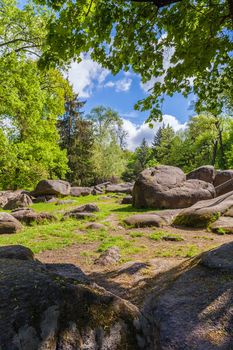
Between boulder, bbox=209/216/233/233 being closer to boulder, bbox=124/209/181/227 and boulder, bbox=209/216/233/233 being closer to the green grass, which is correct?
the green grass

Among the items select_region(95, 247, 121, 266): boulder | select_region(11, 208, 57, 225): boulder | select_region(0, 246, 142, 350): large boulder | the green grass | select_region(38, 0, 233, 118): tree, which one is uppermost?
select_region(38, 0, 233, 118): tree

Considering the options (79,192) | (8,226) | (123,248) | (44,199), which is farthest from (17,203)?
(123,248)

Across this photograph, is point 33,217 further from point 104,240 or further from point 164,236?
point 164,236

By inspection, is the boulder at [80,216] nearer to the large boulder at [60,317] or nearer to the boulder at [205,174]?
the large boulder at [60,317]

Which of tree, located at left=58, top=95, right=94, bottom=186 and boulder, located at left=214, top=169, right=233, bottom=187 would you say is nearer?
boulder, located at left=214, top=169, right=233, bottom=187

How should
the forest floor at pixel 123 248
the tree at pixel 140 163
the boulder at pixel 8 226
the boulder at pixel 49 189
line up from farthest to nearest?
the tree at pixel 140 163 → the boulder at pixel 49 189 → the boulder at pixel 8 226 → the forest floor at pixel 123 248

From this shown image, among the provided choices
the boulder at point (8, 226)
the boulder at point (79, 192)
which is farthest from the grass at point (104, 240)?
the boulder at point (79, 192)

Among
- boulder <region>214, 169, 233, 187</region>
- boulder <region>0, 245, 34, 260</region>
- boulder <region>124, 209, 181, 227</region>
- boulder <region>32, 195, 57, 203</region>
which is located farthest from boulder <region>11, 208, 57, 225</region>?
boulder <region>214, 169, 233, 187</region>

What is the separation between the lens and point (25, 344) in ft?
7.46

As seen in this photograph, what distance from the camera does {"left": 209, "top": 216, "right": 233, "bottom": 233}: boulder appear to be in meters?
11.4

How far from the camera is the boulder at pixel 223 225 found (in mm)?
11375

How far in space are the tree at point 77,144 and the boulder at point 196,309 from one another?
43408mm

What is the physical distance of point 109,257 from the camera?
28.4ft

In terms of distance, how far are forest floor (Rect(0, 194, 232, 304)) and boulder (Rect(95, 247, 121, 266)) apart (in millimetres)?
158
